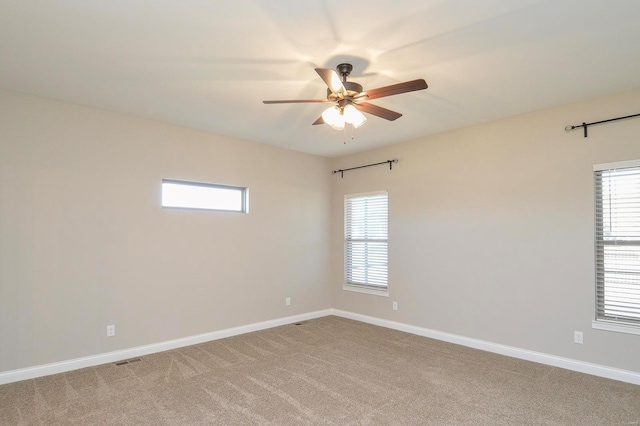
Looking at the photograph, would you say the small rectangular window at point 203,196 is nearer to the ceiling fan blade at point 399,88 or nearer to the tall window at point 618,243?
the ceiling fan blade at point 399,88

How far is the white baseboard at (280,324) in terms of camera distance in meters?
3.43

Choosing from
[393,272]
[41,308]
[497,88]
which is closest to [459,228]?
[393,272]

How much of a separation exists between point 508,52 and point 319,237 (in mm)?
4162

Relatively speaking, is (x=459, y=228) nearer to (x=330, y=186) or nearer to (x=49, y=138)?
(x=330, y=186)

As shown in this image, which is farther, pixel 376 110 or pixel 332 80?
pixel 376 110

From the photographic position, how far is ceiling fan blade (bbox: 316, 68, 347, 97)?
95.3 inches

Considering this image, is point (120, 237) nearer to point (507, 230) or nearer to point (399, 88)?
point (399, 88)

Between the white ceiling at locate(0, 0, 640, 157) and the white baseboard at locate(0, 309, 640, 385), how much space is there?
107 inches

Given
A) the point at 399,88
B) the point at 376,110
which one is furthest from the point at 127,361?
the point at 399,88

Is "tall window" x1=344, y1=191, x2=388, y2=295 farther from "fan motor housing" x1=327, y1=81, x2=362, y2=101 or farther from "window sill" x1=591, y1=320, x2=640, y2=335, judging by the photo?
"fan motor housing" x1=327, y1=81, x2=362, y2=101

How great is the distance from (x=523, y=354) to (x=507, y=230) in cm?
141

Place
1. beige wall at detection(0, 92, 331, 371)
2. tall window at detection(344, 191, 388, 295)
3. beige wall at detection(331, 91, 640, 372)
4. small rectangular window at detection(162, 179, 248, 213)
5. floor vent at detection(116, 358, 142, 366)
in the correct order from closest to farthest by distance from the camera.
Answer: beige wall at detection(0, 92, 331, 371) < beige wall at detection(331, 91, 640, 372) < floor vent at detection(116, 358, 142, 366) < small rectangular window at detection(162, 179, 248, 213) < tall window at detection(344, 191, 388, 295)

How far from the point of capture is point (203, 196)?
4902mm

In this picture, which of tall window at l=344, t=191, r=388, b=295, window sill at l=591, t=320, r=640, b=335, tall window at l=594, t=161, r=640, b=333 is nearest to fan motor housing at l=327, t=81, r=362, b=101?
tall window at l=594, t=161, r=640, b=333
